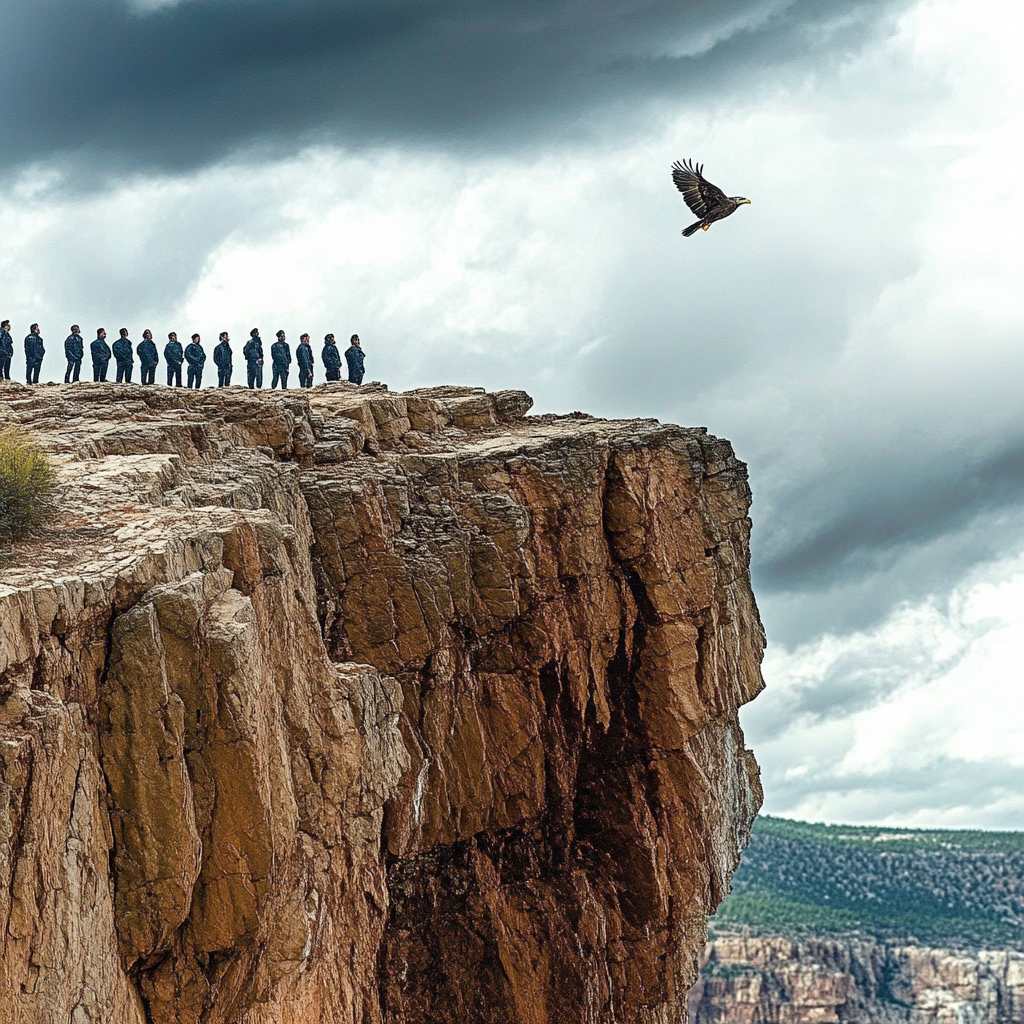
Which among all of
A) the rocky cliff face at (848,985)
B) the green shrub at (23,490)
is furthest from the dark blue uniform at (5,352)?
the rocky cliff face at (848,985)

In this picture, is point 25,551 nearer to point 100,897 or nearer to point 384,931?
point 100,897

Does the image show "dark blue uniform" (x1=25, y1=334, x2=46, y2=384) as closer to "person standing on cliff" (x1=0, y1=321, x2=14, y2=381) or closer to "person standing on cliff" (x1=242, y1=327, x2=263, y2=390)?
"person standing on cliff" (x1=0, y1=321, x2=14, y2=381)

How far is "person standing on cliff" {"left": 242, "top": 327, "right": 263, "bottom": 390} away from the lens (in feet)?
161

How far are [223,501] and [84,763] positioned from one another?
26.6 ft

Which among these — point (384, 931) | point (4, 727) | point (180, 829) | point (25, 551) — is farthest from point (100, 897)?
point (384, 931)

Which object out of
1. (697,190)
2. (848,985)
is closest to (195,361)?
(697,190)

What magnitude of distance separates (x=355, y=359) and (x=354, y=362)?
0.11 meters

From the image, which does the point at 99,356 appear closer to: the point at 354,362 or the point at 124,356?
the point at 124,356

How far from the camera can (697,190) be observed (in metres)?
40.3

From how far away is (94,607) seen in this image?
75.1 feet

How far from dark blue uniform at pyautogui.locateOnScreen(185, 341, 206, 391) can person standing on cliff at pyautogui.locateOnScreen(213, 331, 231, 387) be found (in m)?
0.57

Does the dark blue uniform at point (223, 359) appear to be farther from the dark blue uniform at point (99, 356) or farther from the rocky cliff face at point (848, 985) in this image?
the rocky cliff face at point (848, 985)

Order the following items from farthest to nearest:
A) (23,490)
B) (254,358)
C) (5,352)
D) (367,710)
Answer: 1. (254,358)
2. (5,352)
3. (367,710)
4. (23,490)

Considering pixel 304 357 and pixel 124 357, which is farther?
pixel 304 357
